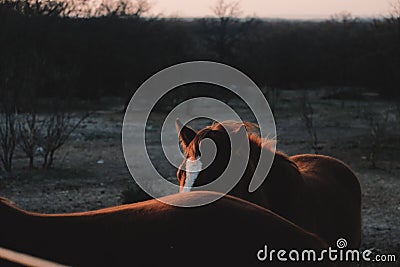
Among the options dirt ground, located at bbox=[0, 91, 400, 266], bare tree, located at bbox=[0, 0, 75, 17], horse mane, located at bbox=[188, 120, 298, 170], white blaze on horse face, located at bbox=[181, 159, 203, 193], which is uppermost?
bare tree, located at bbox=[0, 0, 75, 17]

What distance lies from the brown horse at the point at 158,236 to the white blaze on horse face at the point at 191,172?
1.43 m

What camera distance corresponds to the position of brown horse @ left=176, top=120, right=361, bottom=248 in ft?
13.1

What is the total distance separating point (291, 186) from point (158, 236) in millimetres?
2178

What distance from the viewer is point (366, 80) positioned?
35906 mm

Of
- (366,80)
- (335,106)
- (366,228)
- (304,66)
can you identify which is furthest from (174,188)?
(304,66)

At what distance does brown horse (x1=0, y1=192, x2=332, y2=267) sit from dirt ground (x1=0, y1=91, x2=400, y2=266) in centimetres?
511

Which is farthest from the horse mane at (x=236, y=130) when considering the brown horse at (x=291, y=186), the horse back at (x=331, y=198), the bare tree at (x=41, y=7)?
the bare tree at (x=41, y=7)

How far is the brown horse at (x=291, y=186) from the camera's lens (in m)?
3.99

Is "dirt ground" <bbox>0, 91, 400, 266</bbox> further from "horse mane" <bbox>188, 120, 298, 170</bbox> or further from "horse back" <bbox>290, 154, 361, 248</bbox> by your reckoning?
"horse mane" <bbox>188, 120, 298, 170</bbox>

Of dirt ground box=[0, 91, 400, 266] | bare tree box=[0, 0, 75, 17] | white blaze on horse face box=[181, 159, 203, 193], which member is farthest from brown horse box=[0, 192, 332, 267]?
bare tree box=[0, 0, 75, 17]

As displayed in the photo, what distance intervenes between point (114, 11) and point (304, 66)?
39.0ft

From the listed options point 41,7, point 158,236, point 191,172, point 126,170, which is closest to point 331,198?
point 191,172

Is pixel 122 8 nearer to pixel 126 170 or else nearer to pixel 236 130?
pixel 126 170

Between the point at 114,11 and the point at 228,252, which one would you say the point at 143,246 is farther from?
the point at 114,11
